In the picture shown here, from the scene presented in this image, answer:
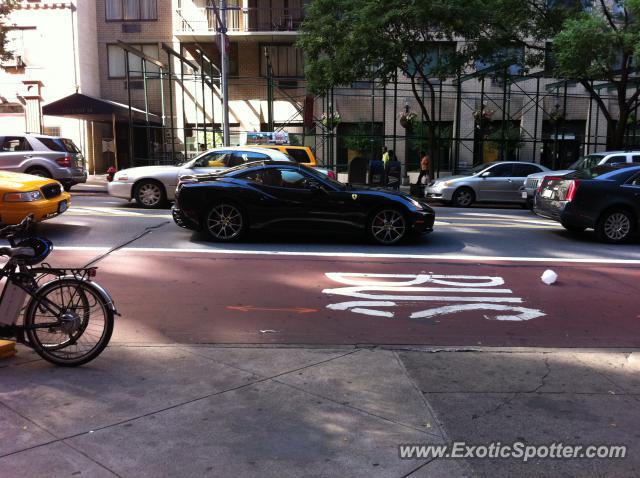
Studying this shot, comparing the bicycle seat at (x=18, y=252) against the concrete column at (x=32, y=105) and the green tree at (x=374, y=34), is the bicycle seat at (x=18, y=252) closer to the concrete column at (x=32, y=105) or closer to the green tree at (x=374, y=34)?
the green tree at (x=374, y=34)

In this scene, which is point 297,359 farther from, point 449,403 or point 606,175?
point 606,175

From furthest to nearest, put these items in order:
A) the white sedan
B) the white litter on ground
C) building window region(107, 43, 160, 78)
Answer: building window region(107, 43, 160, 78) < the white sedan < the white litter on ground

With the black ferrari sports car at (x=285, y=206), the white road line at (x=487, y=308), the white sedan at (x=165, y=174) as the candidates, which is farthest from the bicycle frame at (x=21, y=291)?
the white sedan at (x=165, y=174)

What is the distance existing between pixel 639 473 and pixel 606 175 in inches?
354

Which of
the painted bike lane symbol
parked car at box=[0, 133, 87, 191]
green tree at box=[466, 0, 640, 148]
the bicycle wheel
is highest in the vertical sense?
green tree at box=[466, 0, 640, 148]

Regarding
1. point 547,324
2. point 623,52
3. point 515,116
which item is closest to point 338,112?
point 515,116

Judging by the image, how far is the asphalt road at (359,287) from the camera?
5660 millimetres

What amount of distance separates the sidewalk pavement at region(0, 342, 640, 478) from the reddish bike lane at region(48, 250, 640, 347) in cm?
43

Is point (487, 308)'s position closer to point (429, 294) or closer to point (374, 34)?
point (429, 294)

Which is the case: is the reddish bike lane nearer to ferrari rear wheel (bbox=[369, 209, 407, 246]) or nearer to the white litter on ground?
the white litter on ground

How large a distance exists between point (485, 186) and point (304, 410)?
49.5 feet

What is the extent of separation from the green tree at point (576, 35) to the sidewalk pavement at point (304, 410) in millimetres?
14170

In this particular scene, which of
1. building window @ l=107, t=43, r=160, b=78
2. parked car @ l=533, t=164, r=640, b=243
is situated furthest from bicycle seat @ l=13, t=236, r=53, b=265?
building window @ l=107, t=43, r=160, b=78

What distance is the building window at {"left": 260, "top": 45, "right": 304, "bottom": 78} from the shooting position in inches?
1174
